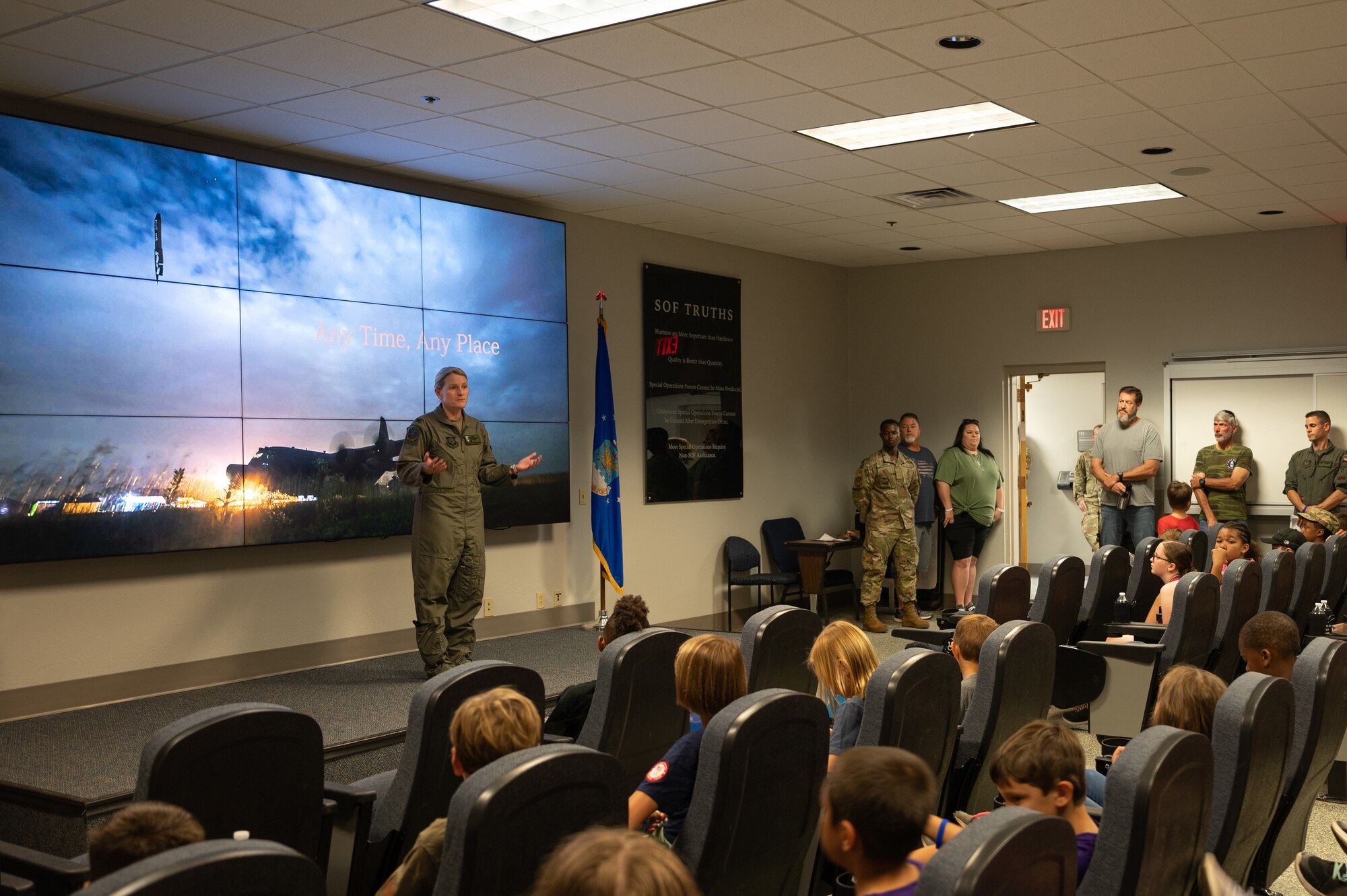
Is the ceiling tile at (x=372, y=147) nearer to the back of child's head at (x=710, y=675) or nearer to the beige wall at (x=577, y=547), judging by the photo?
the beige wall at (x=577, y=547)

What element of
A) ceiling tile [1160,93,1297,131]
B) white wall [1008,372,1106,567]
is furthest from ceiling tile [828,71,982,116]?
white wall [1008,372,1106,567]

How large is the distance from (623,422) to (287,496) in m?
3.01

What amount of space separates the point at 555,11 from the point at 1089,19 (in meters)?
2.09

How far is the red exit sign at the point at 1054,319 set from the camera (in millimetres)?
10422

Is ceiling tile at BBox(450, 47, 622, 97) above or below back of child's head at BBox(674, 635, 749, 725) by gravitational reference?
above

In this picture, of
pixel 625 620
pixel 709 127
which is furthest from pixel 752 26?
pixel 625 620

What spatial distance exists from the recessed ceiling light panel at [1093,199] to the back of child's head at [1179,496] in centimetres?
204

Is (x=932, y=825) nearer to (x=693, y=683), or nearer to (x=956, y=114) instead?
(x=693, y=683)

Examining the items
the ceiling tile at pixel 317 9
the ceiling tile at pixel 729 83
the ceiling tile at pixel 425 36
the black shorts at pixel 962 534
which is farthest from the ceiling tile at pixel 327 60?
the black shorts at pixel 962 534

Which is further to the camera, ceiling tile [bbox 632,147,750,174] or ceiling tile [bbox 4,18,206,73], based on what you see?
ceiling tile [bbox 632,147,750,174]

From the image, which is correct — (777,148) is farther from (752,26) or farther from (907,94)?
(752,26)

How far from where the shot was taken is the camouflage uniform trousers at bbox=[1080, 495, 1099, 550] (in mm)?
10039

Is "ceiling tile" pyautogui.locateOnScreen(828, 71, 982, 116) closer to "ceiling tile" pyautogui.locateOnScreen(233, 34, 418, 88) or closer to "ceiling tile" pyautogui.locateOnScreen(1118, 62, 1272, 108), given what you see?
"ceiling tile" pyautogui.locateOnScreen(1118, 62, 1272, 108)

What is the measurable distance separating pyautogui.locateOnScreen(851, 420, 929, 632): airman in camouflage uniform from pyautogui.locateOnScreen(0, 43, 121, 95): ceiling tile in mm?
6692
